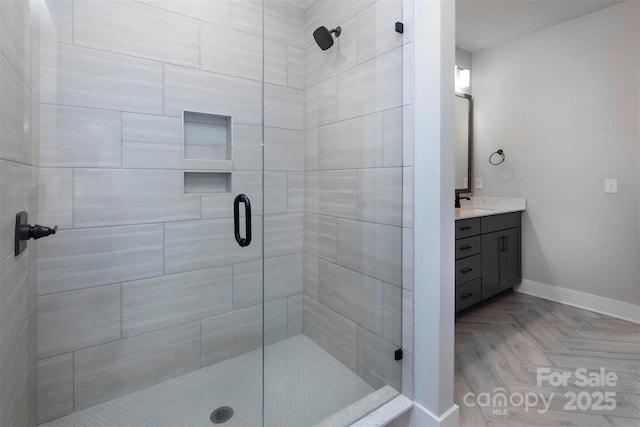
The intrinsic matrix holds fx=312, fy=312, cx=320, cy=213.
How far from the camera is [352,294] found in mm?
1731

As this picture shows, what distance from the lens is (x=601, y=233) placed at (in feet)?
8.63

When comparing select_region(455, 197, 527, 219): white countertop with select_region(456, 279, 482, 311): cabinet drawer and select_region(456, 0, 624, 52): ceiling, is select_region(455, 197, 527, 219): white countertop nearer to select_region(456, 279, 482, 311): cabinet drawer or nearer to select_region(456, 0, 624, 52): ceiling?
select_region(456, 279, 482, 311): cabinet drawer

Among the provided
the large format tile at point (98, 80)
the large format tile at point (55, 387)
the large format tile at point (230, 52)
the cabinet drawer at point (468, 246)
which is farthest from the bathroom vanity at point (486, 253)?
the large format tile at point (55, 387)

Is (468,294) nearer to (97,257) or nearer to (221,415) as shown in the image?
(221,415)

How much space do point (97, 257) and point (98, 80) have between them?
0.84 meters

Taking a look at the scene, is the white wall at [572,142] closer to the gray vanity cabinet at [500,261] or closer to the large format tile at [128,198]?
the gray vanity cabinet at [500,261]

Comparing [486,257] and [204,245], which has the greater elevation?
[204,245]

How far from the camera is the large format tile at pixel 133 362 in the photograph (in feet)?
4.88

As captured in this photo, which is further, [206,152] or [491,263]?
[491,263]

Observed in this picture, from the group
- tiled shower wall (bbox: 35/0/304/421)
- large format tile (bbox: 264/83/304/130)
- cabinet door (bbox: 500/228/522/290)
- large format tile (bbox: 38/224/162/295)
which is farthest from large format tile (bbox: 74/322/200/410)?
cabinet door (bbox: 500/228/522/290)

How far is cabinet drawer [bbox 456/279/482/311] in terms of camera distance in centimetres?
244

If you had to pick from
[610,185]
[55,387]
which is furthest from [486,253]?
[55,387]

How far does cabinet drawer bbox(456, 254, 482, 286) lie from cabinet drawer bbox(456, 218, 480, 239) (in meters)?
0.20

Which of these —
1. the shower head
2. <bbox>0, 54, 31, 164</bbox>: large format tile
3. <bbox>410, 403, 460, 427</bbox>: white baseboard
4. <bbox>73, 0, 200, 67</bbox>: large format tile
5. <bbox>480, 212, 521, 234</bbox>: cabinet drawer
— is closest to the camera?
<bbox>0, 54, 31, 164</bbox>: large format tile
